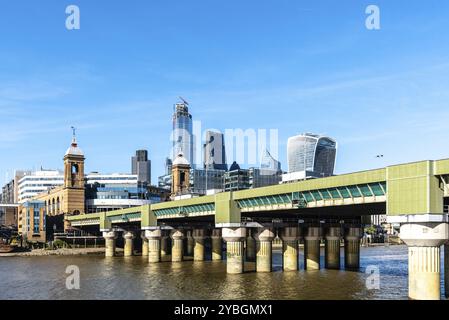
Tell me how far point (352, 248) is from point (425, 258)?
1671 inches

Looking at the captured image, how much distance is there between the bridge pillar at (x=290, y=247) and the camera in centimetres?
8738

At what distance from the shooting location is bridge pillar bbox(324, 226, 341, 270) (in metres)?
90.1

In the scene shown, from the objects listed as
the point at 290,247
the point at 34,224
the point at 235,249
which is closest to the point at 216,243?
the point at 290,247

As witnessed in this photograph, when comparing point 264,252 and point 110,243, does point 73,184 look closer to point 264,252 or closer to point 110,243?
point 110,243

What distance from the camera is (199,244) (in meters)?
120

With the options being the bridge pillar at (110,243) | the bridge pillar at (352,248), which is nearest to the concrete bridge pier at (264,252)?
the bridge pillar at (352,248)

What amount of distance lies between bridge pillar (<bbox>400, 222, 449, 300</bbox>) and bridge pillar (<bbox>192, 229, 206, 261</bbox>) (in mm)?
72728

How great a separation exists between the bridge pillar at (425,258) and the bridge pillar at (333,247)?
3957 centimetres

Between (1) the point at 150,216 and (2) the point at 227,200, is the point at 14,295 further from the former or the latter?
(1) the point at 150,216

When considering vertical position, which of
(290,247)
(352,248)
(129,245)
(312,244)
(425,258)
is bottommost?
(129,245)

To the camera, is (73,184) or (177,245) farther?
(73,184)

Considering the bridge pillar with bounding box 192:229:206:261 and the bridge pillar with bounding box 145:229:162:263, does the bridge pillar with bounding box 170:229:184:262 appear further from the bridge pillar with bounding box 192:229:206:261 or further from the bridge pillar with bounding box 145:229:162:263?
the bridge pillar with bounding box 192:229:206:261

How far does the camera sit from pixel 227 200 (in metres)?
85.1
